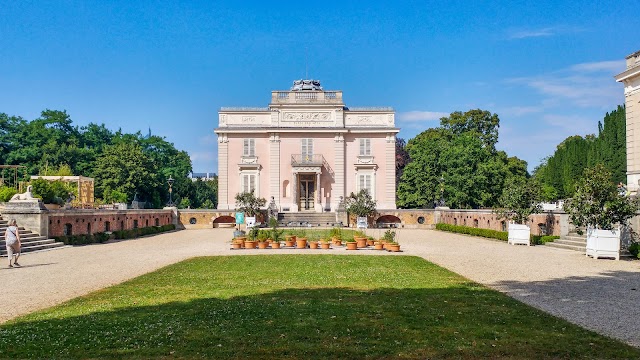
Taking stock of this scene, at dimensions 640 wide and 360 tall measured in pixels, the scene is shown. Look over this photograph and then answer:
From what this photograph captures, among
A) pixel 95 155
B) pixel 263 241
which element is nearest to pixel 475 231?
pixel 263 241

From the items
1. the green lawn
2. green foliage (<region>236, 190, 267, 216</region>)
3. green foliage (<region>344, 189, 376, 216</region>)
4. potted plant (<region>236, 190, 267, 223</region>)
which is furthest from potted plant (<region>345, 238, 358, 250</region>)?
green foliage (<region>236, 190, 267, 216</region>)

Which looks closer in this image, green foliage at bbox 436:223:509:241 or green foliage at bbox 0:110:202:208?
green foliage at bbox 436:223:509:241

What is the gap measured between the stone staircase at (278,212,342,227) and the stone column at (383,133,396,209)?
19.1 ft

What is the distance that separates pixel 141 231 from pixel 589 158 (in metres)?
42.4

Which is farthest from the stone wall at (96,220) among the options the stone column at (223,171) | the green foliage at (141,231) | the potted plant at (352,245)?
the potted plant at (352,245)

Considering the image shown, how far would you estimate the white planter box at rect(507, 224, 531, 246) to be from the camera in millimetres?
24797

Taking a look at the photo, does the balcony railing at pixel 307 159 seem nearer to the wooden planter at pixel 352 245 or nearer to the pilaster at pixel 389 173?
the pilaster at pixel 389 173

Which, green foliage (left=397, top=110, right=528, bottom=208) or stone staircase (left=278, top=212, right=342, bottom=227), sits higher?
green foliage (left=397, top=110, right=528, bottom=208)

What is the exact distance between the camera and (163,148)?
6303 centimetres

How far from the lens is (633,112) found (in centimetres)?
2622

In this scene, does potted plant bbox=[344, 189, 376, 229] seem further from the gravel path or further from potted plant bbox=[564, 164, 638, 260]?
potted plant bbox=[564, 164, 638, 260]

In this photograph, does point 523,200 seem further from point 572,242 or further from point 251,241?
point 251,241

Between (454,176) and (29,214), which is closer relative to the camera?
(29,214)

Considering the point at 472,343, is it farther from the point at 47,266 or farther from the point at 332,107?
the point at 332,107
